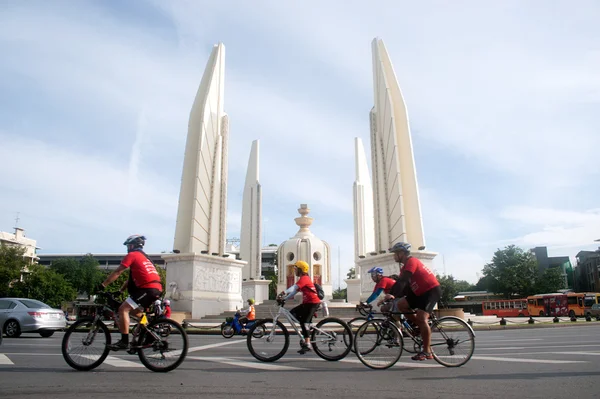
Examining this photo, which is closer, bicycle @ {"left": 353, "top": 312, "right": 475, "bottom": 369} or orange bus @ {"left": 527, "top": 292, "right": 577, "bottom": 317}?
bicycle @ {"left": 353, "top": 312, "right": 475, "bottom": 369}

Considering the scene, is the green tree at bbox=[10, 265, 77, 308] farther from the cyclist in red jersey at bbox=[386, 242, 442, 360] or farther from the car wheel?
the cyclist in red jersey at bbox=[386, 242, 442, 360]

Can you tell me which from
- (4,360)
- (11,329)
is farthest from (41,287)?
(4,360)

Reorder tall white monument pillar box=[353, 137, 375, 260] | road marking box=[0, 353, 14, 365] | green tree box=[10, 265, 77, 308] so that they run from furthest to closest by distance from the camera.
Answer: green tree box=[10, 265, 77, 308] → tall white monument pillar box=[353, 137, 375, 260] → road marking box=[0, 353, 14, 365]

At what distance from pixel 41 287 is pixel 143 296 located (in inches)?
1973

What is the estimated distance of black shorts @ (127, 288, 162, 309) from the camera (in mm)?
5680

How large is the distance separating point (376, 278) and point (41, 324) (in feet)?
33.0

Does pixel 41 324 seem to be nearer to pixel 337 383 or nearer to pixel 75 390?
pixel 75 390

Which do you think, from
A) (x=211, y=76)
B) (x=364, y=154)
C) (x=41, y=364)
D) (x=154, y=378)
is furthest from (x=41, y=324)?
(x=364, y=154)

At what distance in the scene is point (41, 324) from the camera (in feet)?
42.6

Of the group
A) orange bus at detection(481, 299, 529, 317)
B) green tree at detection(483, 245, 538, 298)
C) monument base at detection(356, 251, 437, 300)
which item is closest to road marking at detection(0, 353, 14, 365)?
monument base at detection(356, 251, 437, 300)

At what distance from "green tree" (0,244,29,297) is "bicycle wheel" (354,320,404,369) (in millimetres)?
47815

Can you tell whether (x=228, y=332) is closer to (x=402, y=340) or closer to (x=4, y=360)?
(x=4, y=360)

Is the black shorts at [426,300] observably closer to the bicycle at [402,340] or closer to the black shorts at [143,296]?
the bicycle at [402,340]

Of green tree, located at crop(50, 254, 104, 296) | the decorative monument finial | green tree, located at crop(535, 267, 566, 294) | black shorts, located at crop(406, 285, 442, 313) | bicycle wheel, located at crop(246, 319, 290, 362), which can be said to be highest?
the decorative monument finial
